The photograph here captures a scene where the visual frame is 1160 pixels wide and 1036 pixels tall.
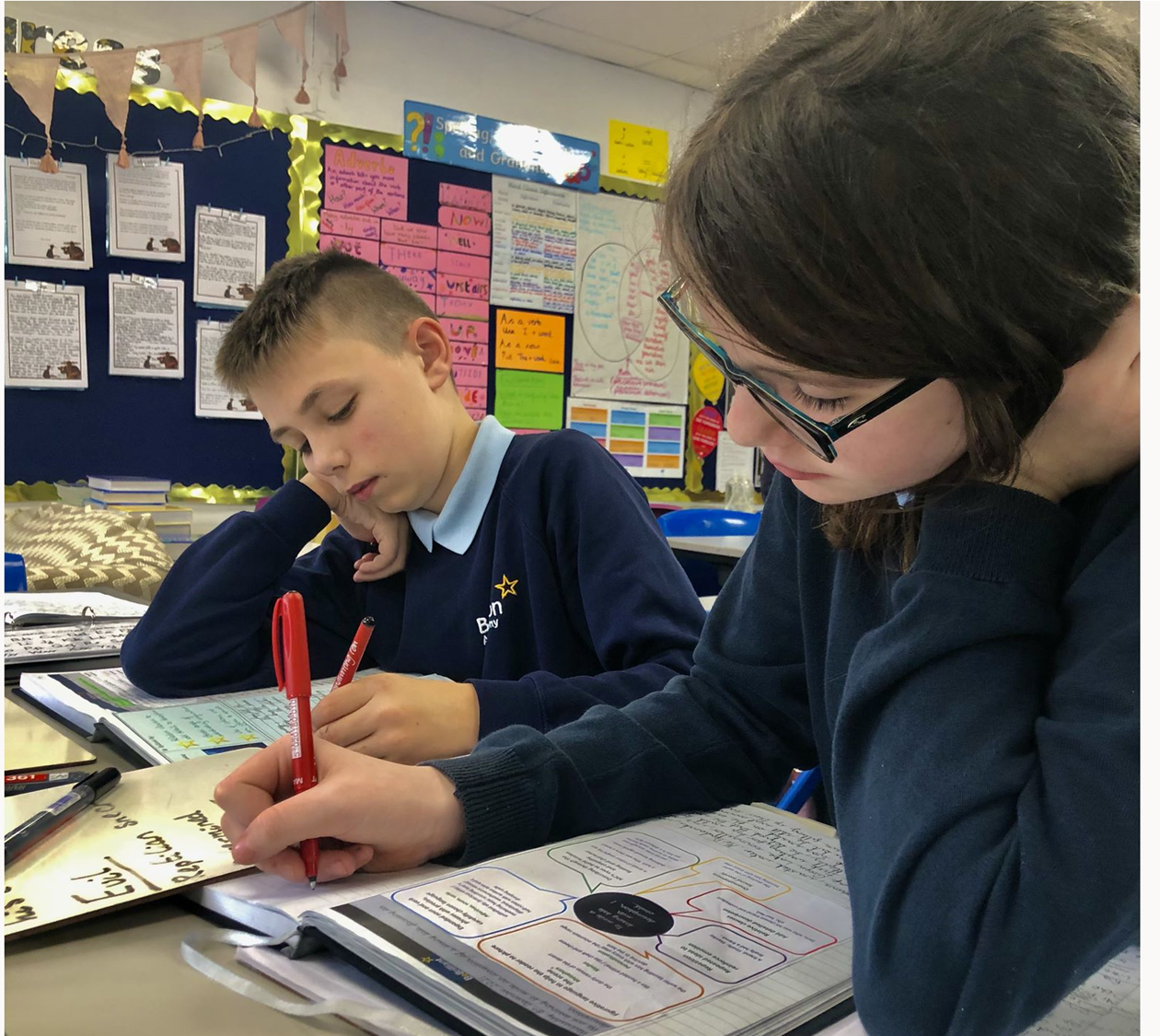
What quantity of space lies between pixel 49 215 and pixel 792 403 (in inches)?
98.7

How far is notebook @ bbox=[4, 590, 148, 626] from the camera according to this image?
144cm

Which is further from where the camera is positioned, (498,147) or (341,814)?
(498,147)

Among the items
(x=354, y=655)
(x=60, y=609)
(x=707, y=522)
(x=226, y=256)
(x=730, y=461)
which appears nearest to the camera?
(x=354, y=655)

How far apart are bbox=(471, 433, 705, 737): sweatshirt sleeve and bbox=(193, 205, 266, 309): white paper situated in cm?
185

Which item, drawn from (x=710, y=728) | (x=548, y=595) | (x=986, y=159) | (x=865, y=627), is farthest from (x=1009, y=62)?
(x=548, y=595)

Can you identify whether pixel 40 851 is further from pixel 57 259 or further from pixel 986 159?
pixel 57 259

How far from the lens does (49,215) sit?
99.4 inches

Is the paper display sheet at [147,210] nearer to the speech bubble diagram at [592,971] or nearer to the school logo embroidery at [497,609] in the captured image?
the school logo embroidery at [497,609]

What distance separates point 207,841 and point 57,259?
232 centimetres

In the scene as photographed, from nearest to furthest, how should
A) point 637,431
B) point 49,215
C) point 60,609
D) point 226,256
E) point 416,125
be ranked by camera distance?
1. point 60,609
2. point 49,215
3. point 226,256
4. point 416,125
5. point 637,431

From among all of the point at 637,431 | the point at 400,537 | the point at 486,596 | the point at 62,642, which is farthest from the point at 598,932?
the point at 637,431

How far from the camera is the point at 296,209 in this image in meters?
2.88

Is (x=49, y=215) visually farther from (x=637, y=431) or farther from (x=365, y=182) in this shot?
(x=637, y=431)

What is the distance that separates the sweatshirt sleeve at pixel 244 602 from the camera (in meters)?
1.09
